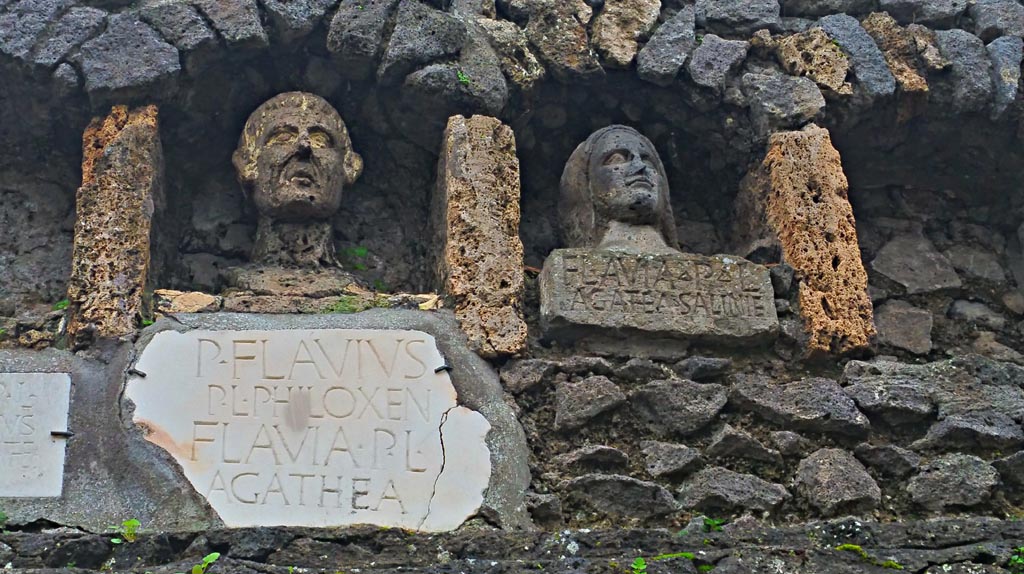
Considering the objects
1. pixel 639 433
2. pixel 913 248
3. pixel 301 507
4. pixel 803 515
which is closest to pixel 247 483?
pixel 301 507

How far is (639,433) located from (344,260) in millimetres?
1868

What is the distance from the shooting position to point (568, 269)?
7137mm

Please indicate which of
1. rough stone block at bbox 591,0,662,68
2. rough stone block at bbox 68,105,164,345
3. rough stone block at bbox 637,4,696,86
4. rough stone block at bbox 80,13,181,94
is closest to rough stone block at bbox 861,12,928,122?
rough stone block at bbox 637,4,696,86

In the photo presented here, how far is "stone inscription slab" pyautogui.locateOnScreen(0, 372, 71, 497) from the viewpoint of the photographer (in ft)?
21.0

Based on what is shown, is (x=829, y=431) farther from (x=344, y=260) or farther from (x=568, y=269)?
(x=344, y=260)

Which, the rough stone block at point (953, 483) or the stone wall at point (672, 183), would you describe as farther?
the stone wall at point (672, 183)

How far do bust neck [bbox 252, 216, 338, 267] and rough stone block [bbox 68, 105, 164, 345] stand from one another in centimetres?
50

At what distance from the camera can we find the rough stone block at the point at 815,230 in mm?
→ 7172

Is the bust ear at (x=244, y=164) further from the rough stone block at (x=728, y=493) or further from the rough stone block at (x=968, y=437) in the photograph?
the rough stone block at (x=968, y=437)

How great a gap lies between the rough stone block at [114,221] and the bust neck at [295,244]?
504 mm

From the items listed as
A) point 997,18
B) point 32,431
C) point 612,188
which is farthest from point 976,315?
point 32,431

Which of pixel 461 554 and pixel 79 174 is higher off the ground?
pixel 79 174

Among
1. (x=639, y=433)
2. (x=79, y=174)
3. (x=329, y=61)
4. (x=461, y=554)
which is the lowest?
(x=461, y=554)

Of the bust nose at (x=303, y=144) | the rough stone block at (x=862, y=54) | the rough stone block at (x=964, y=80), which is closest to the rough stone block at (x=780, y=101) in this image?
the rough stone block at (x=862, y=54)
